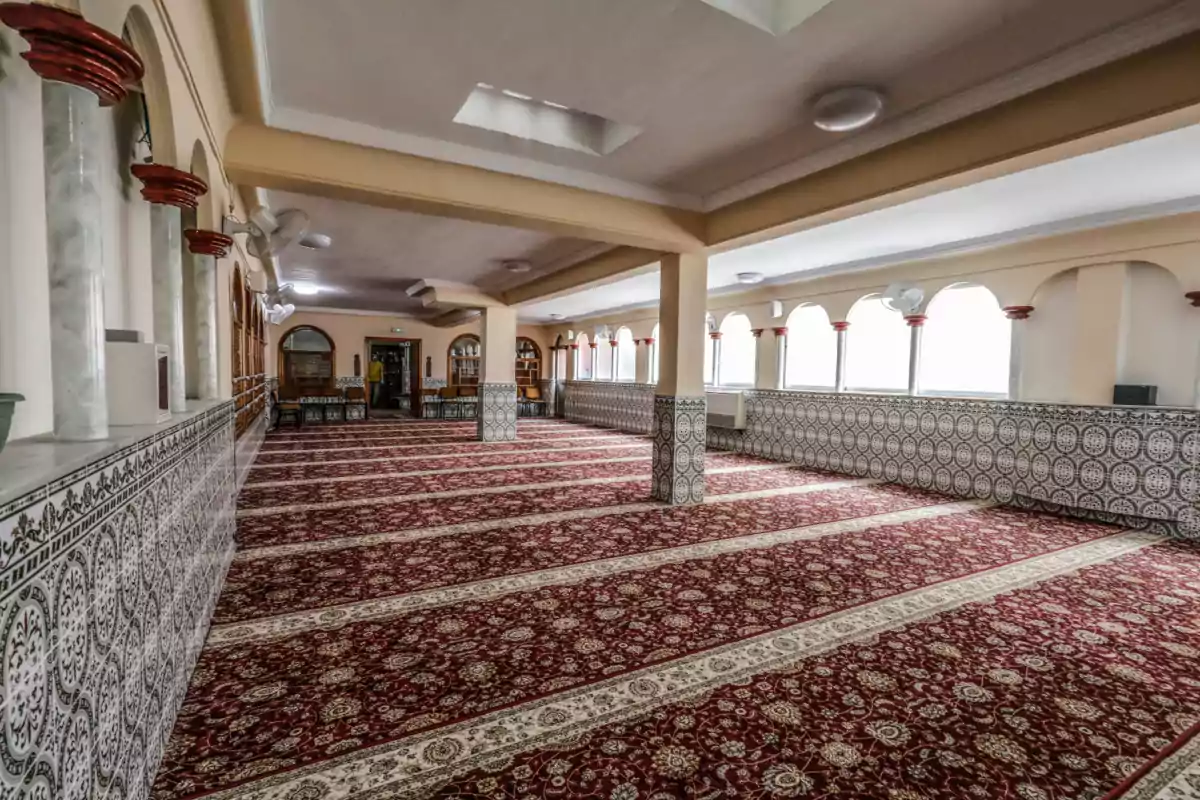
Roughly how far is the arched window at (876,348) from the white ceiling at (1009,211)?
0.77m

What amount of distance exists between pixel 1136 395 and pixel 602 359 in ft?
32.5

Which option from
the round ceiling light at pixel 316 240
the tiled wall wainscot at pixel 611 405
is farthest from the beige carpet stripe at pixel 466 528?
the tiled wall wainscot at pixel 611 405

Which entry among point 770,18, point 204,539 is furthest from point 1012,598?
A: point 204,539

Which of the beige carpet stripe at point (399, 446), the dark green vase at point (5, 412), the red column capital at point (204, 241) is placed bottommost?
the beige carpet stripe at point (399, 446)

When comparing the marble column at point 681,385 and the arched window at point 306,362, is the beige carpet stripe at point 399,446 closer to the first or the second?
the marble column at point 681,385

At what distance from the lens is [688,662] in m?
2.08

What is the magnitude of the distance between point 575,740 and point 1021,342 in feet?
19.1

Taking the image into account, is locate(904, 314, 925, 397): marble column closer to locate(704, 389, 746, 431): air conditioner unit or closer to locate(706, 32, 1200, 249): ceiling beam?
locate(704, 389, 746, 431): air conditioner unit

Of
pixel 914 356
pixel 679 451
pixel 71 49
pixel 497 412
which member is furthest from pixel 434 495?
pixel 914 356

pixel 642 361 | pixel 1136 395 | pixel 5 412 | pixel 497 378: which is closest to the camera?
pixel 5 412

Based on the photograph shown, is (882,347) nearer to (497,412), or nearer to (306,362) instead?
(497,412)

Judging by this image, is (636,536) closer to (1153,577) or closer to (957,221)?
(1153,577)

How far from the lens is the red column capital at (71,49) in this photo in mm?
973

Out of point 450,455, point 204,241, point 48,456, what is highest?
point 204,241
